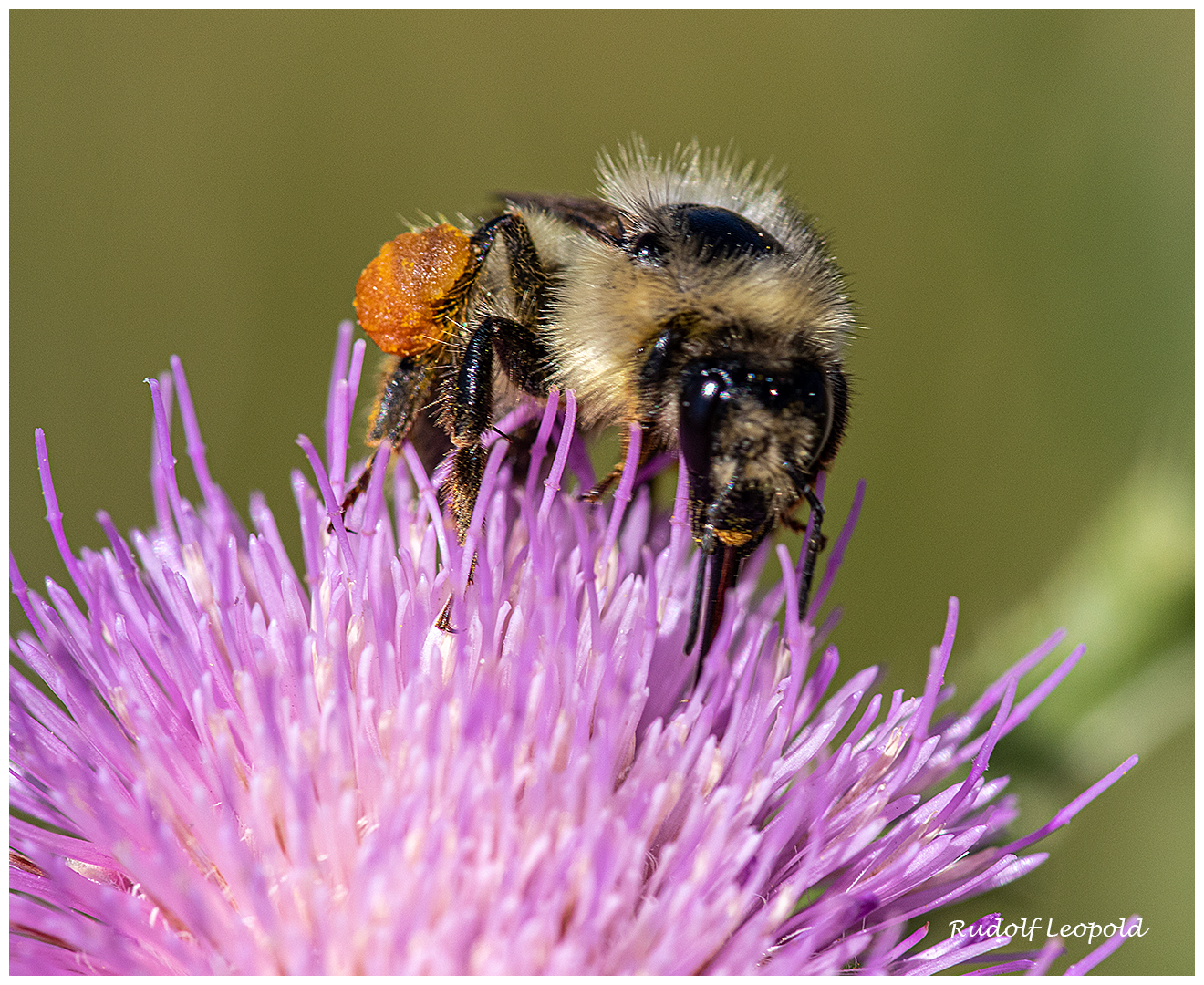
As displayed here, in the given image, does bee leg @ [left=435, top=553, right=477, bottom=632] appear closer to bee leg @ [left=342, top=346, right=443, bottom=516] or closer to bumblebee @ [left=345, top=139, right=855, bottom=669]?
bumblebee @ [left=345, top=139, right=855, bottom=669]

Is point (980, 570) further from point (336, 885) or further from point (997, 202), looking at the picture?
point (336, 885)

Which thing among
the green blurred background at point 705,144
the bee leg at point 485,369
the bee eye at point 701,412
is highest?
the green blurred background at point 705,144

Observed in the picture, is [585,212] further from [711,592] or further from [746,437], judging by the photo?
[711,592]

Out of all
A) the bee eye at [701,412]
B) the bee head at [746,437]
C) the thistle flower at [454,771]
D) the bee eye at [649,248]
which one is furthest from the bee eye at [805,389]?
the bee eye at [649,248]

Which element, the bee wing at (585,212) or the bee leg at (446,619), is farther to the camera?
the bee wing at (585,212)

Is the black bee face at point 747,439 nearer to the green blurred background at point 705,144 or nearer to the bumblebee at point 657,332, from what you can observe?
the bumblebee at point 657,332

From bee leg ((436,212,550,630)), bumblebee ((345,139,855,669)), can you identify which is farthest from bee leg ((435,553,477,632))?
bumblebee ((345,139,855,669))

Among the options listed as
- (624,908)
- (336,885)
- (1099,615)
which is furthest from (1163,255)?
(336,885)
